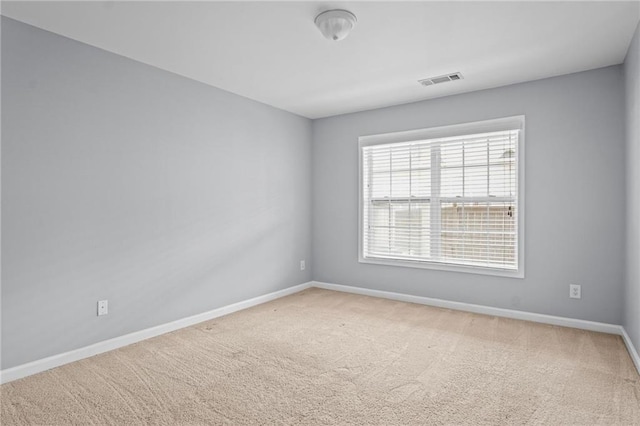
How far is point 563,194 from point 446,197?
1.15 meters

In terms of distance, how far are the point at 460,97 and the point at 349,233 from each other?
2.18 meters

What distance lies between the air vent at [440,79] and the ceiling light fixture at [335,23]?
55.8 inches

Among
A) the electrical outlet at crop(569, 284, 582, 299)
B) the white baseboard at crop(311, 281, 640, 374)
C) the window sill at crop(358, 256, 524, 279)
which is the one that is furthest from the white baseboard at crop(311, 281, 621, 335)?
the window sill at crop(358, 256, 524, 279)

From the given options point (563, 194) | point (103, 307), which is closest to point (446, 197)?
point (563, 194)

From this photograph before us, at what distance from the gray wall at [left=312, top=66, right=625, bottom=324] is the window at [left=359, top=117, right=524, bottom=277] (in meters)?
0.12

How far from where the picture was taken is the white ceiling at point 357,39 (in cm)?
238

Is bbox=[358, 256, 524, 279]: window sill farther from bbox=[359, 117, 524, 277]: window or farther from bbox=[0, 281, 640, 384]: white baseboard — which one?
bbox=[0, 281, 640, 384]: white baseboard

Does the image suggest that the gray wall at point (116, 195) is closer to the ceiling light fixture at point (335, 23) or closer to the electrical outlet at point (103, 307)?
the electrical outlet at point (103, 307)

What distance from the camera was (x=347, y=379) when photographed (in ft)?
8.16

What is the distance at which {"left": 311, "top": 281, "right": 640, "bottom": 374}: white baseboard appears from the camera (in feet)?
10.7

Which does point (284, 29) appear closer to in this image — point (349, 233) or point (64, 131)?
point (64, 131)

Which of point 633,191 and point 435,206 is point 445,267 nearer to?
point 435,206

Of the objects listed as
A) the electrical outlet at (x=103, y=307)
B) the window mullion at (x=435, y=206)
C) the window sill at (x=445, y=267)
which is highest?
the window mullion at (x=435, y=206)

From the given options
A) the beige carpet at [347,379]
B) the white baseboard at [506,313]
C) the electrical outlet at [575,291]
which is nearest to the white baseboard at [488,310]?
the white baseboard at [506,313]
